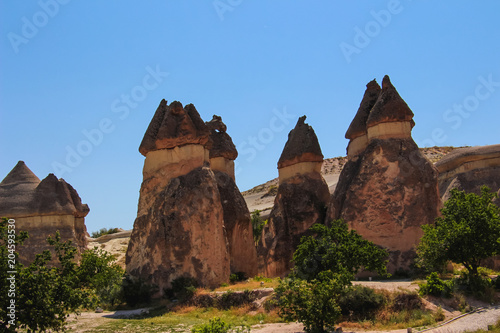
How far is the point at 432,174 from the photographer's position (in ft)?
65.0

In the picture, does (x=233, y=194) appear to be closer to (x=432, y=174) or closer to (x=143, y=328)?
(x=432, y=174)

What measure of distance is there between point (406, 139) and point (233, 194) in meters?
8.23

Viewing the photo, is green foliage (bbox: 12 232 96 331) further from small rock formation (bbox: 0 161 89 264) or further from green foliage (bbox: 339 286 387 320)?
small rock formation (bbox: 0 161 89 264)

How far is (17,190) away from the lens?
26125mm

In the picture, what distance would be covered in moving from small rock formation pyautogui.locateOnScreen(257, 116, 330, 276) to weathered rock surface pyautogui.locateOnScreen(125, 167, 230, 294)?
488cm

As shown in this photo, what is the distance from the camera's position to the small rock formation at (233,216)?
2312 centimetres

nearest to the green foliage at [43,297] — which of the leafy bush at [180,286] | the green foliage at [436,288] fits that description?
the leafy bush at [180,286]

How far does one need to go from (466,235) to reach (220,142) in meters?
14.1

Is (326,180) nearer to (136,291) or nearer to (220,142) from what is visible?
(220,142)

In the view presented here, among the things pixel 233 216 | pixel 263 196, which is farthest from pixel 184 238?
pixel 263 196

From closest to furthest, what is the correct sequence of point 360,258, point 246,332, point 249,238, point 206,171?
point 246,332
point 360,258
point 206,171
point 249,238

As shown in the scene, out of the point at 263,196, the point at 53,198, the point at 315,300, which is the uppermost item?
the point at 263,196

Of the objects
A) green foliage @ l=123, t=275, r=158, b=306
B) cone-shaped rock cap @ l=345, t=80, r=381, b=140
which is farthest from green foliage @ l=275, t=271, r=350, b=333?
cone-shaped rock cap @ l=345, t=80, r=381, b=140

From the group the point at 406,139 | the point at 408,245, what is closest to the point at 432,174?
the point at 406,139
